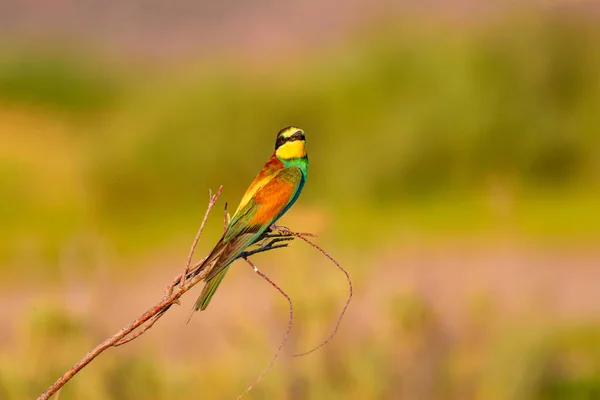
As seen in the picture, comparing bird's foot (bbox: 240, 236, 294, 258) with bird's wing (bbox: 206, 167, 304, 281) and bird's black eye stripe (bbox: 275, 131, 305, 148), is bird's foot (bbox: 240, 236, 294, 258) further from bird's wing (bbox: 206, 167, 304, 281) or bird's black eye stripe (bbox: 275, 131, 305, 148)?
bird's black eye stripe (bbox: 275, 131, 305, 148)

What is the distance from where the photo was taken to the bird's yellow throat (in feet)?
7.98

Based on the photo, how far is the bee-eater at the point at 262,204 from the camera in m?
2.04

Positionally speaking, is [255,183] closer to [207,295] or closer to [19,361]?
[207,295]

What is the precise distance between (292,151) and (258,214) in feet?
0.89

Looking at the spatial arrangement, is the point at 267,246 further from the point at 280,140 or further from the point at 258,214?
the point at 280,140

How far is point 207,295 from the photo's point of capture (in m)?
2.04

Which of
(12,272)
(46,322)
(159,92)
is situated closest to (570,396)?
(46,322)

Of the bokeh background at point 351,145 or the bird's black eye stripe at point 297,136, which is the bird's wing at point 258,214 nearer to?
the bird's black eye stripe at point 297,136

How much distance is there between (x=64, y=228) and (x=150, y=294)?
2176mm

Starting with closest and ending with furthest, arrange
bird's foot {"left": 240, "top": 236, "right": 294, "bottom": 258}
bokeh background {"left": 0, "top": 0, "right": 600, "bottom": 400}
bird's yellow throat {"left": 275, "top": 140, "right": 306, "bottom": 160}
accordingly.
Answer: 1. bird's foot {"left": 240, "top": 236, "right": 294, "bottom": 258}
2. bird's yellow throat {"left": 275, "top": 140, "right": 306, "bottom": 160}
3. bokeh background {"left": 0, "top": 0, "right": 600, "bottom": 400}

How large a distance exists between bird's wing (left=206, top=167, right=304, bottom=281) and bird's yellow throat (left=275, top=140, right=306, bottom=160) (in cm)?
5

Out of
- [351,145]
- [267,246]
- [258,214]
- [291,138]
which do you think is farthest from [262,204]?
[351,145]

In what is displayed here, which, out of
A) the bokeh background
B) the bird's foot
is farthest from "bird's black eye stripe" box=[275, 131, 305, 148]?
the bokeh background

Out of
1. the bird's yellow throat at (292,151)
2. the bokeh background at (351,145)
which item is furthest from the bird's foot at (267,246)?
the bokeh background at (351,145)
